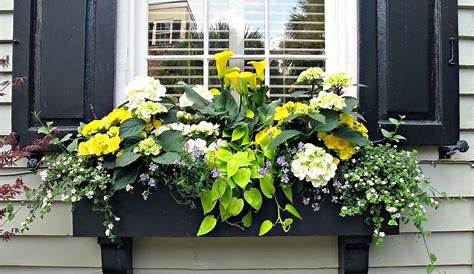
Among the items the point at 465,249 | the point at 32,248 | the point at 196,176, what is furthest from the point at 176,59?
the point at 465,249

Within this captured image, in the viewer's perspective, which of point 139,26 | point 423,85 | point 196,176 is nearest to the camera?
point 196,176

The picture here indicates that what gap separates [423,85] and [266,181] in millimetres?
817

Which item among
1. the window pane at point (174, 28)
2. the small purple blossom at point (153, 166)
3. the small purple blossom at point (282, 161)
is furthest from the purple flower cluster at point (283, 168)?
the window pane at point (174, 28)

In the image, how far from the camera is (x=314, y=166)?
1856 millimetres

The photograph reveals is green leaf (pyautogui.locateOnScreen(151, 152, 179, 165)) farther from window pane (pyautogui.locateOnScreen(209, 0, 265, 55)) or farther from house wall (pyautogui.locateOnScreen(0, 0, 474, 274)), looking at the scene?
window pane (pyautogui.locateOnScreen(209, 0, 265, 55))

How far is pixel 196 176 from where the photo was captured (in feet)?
6.17

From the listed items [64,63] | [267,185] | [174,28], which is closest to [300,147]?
[267,185]

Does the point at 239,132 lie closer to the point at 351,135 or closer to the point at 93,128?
the point at 351,135

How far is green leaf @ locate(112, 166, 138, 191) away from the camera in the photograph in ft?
6.16

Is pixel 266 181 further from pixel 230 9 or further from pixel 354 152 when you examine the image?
pixel 230 9

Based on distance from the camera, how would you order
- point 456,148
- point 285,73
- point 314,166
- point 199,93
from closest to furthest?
point 314,166, point 199,93, point 456,148, point 285,73

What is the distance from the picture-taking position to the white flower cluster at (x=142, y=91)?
1.97 metres

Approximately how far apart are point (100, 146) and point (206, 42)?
0.76 meters

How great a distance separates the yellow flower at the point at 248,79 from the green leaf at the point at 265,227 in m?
0.52
